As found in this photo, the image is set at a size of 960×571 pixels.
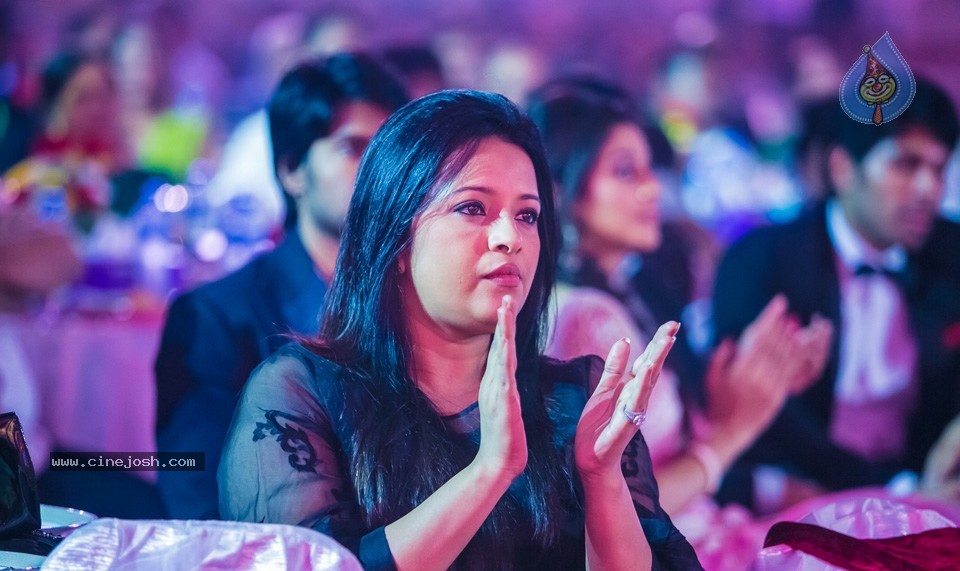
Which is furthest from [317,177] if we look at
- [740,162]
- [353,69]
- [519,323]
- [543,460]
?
[740,162]

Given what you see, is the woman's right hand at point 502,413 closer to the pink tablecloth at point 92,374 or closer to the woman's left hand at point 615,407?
the woman's left hand at point 615,407

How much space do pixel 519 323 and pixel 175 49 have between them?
1.49 metres

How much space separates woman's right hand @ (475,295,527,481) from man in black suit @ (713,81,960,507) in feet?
4.87

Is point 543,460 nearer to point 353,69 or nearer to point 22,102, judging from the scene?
point 353,69

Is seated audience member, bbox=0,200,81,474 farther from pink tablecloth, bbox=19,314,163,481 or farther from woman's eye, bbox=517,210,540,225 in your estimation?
woman's eye, bbox=517,210,540,225

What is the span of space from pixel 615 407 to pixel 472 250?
401mm

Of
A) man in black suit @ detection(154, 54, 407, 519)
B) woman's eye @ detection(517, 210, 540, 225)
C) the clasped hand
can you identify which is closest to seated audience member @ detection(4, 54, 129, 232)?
man in black suit @ detection(154, 54, 407, 519)

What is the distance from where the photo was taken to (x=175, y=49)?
2.91m

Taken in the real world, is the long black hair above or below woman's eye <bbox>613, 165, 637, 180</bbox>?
below

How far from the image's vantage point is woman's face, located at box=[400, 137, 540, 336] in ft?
6.36

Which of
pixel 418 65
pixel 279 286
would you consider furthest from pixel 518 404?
pixel 418 65

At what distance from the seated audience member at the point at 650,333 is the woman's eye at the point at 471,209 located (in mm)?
759

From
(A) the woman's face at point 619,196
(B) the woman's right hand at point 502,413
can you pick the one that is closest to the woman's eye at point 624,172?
(A) the woman's face at point 619,196

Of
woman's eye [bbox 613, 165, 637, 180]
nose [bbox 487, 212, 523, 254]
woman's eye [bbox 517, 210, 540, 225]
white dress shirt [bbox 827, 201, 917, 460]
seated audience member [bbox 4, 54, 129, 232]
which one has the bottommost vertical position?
white dress shirt [bbox 827, 201, 917, 460]
